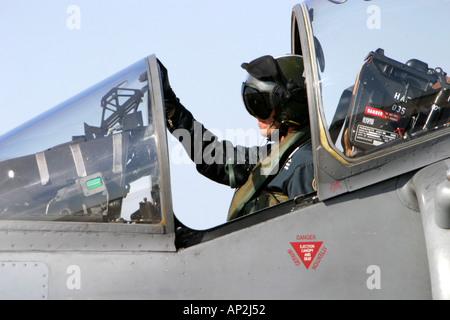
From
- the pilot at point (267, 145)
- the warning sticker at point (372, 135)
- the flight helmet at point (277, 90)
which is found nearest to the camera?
the warning sticker at point (372, 135)

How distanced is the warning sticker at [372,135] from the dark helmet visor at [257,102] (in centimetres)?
97

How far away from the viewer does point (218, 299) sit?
2742 millimetres

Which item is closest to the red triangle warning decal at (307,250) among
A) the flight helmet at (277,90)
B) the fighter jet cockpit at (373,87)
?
the fighter jet cockpit at (373,87)

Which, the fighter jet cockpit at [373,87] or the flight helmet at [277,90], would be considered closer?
the fighter jet cockpit at [373,87]

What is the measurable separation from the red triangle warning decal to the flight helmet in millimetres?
1206

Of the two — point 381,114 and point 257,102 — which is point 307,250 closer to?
point 381,114

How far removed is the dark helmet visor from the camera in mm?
3920

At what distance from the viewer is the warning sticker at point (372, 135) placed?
3.03m

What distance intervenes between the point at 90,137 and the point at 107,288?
0.82 meters

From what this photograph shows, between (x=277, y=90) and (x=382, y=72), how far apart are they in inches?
33.7

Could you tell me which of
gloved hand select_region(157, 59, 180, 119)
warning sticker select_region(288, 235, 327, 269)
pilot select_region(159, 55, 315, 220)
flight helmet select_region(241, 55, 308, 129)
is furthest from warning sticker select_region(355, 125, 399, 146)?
gloved hand select_region(157, 59, 180, 119)

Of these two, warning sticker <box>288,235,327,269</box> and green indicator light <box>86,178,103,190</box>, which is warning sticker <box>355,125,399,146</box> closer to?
warning sticker <box>288,235,327,269</box>

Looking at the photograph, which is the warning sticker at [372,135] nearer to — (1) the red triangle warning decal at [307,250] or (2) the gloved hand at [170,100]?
(1) the red triangle warning decal at [307,250]

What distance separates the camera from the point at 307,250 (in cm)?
280
